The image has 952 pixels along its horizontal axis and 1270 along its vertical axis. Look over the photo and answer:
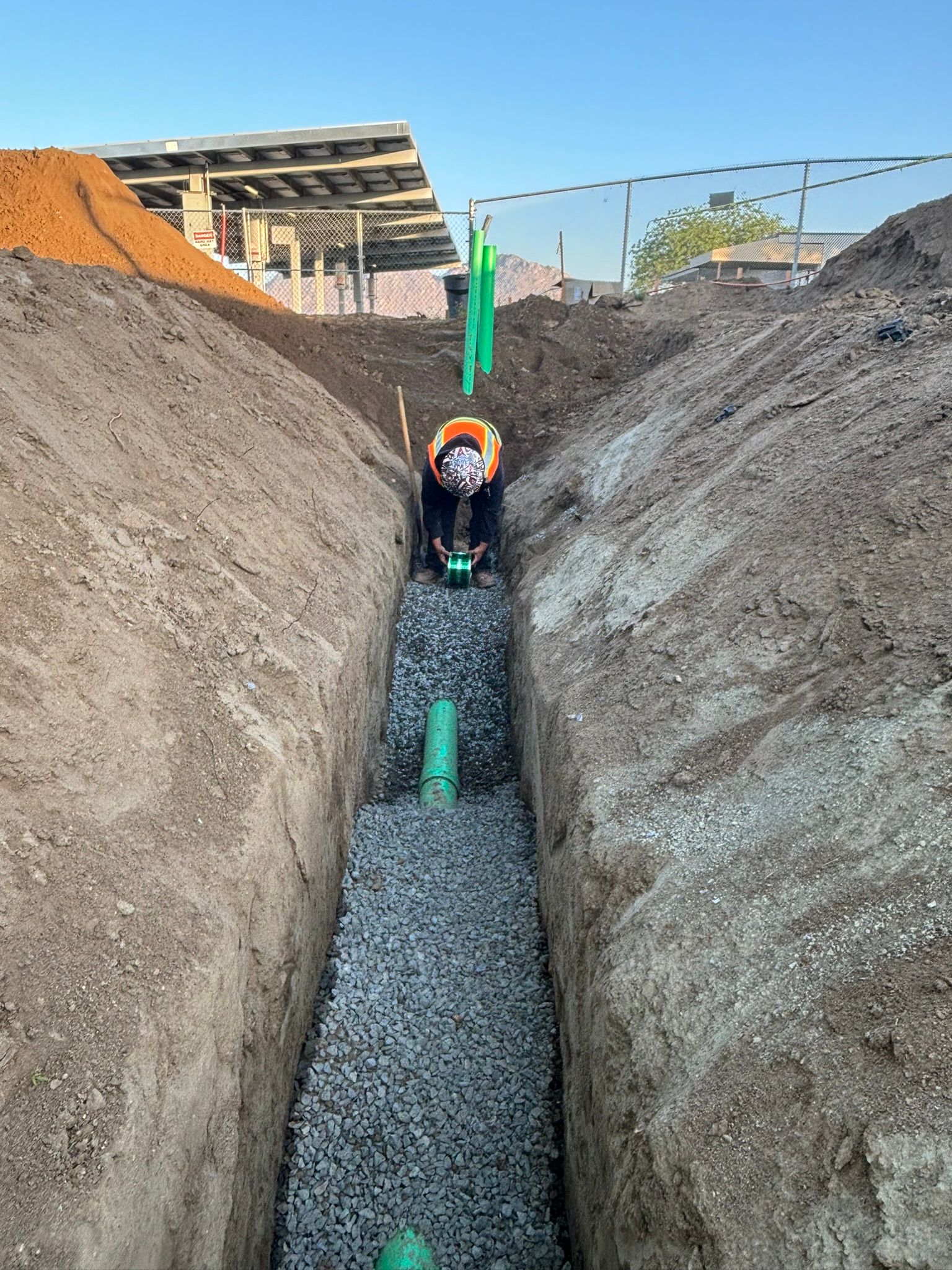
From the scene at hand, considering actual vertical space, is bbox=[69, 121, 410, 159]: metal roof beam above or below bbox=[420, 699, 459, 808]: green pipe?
above

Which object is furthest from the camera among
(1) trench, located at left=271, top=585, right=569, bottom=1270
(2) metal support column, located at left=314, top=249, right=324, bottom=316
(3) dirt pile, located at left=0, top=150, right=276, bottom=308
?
(2) metal support column, located at left=314, top=249, right=324, bottom=316

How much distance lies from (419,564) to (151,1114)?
7.97 meters

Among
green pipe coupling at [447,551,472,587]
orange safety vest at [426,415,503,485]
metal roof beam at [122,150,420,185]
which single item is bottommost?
green pipe coupling at [447,551,472,587]

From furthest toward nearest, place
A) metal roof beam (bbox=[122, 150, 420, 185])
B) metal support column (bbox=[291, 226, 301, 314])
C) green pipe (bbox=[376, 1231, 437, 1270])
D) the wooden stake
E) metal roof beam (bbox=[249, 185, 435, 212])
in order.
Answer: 1. metal roof beam (bbox=[249, 185, 435, 212])
2. metal roof beam (bbox=[122, 150, 420, 185])
3. metal support column (bbox=[291, 226, 301, 314])
4. the wooden stake
5. green pipe (bbox=[376, 1231, 437, 1270])

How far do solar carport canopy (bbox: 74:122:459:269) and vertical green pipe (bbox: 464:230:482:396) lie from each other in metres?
3.30

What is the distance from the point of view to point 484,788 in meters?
6.34

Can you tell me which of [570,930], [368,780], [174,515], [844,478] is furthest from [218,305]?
[570,930]

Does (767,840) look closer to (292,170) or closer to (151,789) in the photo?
(151,789)

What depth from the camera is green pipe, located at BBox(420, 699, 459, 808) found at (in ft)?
19.7

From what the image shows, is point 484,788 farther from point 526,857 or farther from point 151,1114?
point 151,1114

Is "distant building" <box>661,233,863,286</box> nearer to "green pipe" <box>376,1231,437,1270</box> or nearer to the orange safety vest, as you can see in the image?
the orange safety vest

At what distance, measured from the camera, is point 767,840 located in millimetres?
2959

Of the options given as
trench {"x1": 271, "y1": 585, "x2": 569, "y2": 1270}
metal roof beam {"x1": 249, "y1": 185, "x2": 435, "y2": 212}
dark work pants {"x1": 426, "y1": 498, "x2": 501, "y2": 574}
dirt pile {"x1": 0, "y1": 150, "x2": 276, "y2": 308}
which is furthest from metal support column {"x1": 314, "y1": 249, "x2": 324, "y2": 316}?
trench {"x1": 271, "y1": 585, "x2": 569, "y2": 1270}

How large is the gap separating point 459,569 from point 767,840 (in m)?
6.48
